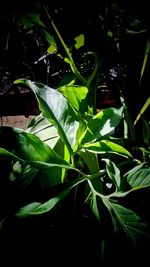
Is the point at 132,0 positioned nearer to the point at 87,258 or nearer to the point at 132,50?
the point at 132,50

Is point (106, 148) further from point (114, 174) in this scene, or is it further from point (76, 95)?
point (76, 95)

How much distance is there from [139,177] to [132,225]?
0.33 feet

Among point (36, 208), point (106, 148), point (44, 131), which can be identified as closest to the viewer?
point (36, 208)

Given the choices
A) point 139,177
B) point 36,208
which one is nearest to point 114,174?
point 139,177

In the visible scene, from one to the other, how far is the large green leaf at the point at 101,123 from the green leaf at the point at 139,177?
11 centimetres

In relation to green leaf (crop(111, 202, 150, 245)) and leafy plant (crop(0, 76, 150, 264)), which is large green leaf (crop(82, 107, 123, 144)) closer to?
leafy plant (crop(0, 76, 150, 264))

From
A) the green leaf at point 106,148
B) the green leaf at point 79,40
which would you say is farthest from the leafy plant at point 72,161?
the green leaf at point 79,40

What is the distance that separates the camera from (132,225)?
50 centimetres

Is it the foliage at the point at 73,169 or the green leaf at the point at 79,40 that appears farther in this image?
the green leaf at the point at 79,40

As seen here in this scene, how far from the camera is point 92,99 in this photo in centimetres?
69

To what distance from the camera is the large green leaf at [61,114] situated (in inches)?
21.8

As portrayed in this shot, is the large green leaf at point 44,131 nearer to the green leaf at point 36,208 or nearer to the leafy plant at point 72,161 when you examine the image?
the leafy plant at point 72,161

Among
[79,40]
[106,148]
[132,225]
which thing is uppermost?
[79,40]

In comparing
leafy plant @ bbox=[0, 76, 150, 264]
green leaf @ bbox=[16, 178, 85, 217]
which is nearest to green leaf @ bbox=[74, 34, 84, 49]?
leafy plant @ bbox=[0, 76, 150, 264]
